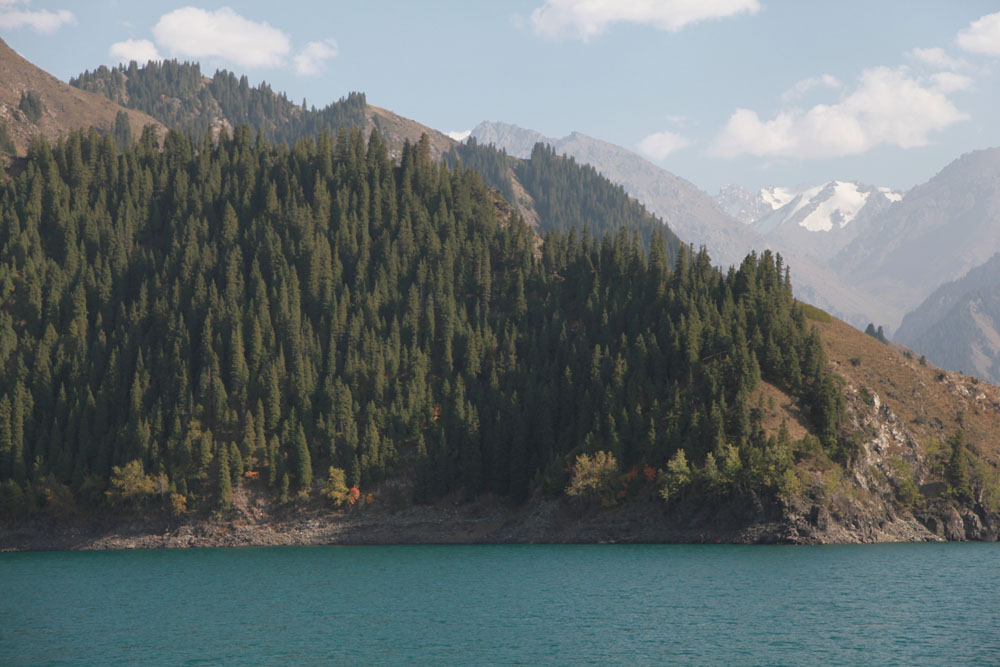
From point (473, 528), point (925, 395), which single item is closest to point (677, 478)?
point (473, 528)

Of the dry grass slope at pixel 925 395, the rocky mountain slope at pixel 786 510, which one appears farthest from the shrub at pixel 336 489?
the dry grass slope at pixel 925 395

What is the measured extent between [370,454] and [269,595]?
81536 millimetres

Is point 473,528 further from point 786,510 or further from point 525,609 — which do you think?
point 525,609

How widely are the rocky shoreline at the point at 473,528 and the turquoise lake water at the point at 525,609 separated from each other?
14262mm

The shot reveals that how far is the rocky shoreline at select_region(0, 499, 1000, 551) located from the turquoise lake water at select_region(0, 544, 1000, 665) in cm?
1426

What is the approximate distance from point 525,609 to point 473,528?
85080mm

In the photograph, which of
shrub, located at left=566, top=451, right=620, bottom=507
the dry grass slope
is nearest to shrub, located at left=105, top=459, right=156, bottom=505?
shrub, located at left=566, top=451, right=620, bottom=507

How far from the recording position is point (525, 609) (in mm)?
99188

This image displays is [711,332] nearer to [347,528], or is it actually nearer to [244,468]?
[347,528]

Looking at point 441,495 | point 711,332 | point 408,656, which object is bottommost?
point 408,656

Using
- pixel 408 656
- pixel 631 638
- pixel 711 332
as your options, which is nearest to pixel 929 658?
pixel 631 638

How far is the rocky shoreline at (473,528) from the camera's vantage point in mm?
162625

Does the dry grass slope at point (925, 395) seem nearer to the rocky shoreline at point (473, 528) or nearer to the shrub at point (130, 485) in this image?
the rocky shoreline at point (473, 528)

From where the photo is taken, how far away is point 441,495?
19075cm
